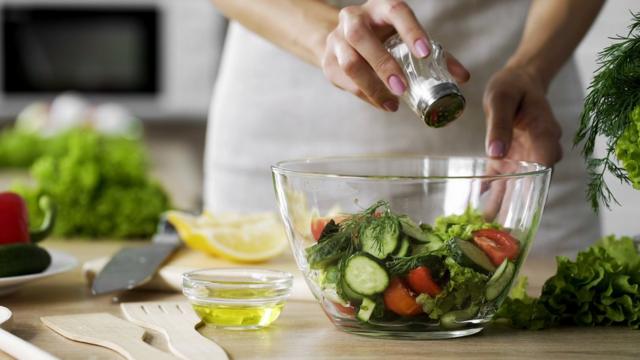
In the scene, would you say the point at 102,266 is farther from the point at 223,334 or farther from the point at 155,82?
the point at 155,82

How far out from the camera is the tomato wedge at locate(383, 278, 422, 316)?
0.95 m

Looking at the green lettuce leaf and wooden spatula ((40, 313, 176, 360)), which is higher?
the green lettuce leaf

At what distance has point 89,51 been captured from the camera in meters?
6.08

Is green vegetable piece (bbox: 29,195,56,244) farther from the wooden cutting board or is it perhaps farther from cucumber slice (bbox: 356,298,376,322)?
cucumber slice (bbox: 356,298,376,322)

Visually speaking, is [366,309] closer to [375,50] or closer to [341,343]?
[341,343]

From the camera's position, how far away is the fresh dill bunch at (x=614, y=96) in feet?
3.28

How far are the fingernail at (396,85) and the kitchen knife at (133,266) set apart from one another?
1.38 feet

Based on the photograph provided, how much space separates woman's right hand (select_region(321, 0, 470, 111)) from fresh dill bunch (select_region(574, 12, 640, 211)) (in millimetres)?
177

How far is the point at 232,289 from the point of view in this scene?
1055 millimetres

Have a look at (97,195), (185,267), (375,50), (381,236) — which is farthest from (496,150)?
(97,195)

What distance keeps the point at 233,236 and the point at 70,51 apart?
492cm

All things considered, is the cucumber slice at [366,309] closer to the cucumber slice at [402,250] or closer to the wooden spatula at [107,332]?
the cucumber slice at [402,250]

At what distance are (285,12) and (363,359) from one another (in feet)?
2.34

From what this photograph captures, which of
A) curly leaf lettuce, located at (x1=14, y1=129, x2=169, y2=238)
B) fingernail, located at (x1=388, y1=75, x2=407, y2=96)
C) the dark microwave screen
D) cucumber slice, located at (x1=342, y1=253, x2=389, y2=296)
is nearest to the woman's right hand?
fingernail, located at (x1=388, y1=75, x2=407, y2=96)
